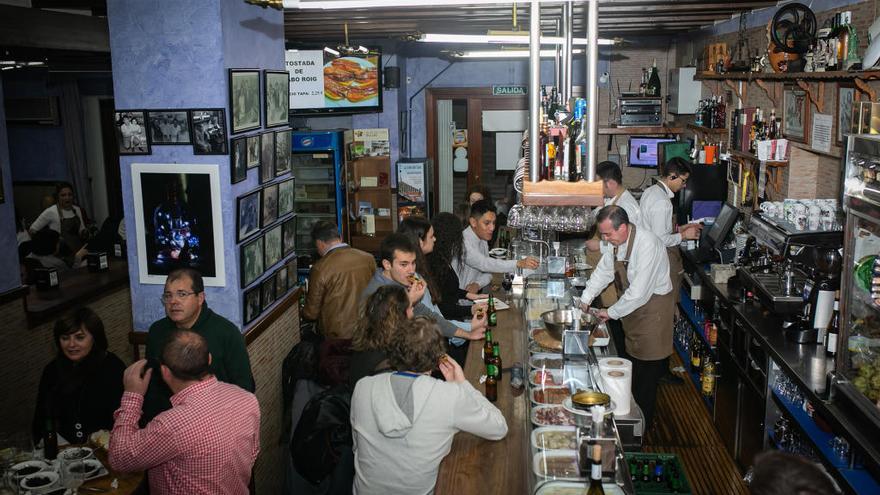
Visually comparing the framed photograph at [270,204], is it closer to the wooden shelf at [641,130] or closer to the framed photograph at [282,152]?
the framed photograph at [282,152]

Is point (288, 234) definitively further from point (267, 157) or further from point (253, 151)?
point (253, 151)

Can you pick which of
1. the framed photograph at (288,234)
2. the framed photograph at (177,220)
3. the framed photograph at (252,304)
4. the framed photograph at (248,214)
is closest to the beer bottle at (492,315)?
the framed photograph at (288,234)

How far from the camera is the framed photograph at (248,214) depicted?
4.84m

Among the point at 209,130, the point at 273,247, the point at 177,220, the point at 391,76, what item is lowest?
the point at 273,247

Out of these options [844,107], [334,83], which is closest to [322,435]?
[844,107]

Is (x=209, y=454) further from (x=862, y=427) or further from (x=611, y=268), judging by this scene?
(x=611, y=268)

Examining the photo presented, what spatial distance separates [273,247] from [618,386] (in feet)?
8.30

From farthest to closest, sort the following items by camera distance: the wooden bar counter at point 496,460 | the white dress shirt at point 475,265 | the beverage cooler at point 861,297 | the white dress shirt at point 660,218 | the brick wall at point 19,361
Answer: the white dress shirt at point 660,218, the white dress shirt at point 475,265, the brick wall at point 19,361, the beverage cooler at point 861,297, the wooden bar counter at point 496,460

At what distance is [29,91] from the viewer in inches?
474

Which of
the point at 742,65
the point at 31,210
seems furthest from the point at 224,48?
the point at 31,210

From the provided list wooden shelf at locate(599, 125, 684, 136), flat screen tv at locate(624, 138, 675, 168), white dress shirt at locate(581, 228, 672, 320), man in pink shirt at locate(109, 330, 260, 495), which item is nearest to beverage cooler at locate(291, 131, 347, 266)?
wooden shelf at locate(599, 125, 684, 136)

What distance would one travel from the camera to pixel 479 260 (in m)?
6.65

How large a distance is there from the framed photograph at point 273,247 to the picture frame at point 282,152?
1.30 feet

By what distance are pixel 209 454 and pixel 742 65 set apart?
5785mm
